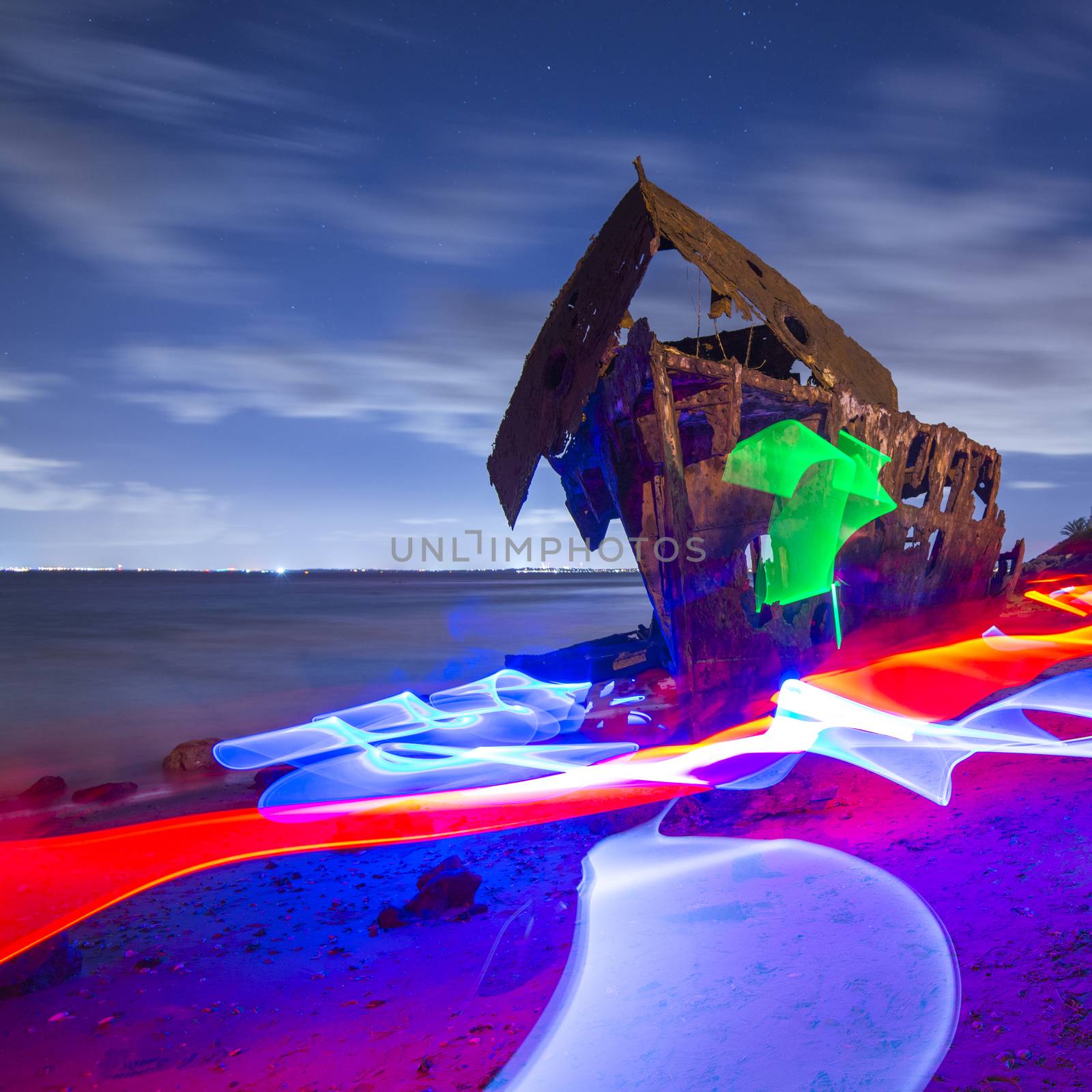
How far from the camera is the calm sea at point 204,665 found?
9766 mm

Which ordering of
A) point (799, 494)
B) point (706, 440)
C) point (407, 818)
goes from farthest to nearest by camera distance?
1. point (706, 440)
2. point (799, 494)
3. point (407, 818)

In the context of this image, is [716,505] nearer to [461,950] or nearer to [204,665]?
[461,950]

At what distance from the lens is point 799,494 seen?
6.34 m

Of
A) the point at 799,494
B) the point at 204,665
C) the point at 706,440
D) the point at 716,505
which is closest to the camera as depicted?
the point at 716,505

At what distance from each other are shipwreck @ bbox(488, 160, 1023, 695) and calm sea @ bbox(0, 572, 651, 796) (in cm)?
575

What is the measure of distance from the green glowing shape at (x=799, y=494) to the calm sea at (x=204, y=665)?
266 inches

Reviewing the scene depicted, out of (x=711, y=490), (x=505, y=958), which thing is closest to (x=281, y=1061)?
(x=505, y=958)

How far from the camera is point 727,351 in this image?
1038cm

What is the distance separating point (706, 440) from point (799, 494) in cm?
95

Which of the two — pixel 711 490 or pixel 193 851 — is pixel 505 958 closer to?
pixel 193 851

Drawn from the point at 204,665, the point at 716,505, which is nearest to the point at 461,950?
the point at 716,505

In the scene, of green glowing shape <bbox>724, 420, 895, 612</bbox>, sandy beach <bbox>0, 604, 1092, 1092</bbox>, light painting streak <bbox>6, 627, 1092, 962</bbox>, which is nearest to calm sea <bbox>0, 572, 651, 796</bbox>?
light painting streak <bbox>6, 627, 1092, 962</bbox>

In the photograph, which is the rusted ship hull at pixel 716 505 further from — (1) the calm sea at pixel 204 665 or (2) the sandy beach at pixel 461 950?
(1) the calm sea at pixel 204 665

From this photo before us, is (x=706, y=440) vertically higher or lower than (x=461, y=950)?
higher
